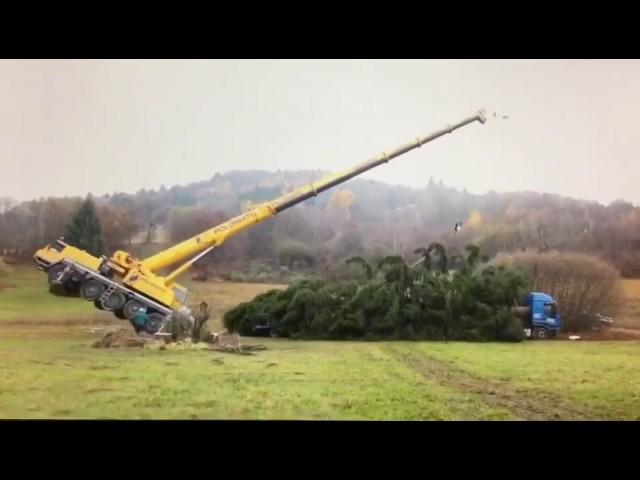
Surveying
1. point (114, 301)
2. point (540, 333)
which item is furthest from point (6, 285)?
point (540, 333)

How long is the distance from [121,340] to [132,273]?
1.21ft

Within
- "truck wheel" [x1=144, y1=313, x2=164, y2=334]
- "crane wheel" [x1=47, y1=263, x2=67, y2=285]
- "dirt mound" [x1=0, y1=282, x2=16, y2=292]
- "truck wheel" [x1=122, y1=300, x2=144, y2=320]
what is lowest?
"truck wheel" [x1=144, y1=313, x2=164, y2=334]

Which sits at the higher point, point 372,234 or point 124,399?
point 372,234

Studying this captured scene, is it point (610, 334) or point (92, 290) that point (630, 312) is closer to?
point (610, 334)

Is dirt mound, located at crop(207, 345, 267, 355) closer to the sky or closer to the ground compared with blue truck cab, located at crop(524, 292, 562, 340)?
closer to the ground

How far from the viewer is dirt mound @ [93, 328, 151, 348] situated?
427cm

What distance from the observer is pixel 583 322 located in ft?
14.6

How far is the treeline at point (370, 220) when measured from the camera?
4359 millimetres

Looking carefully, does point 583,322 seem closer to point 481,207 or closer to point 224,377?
point 481,207

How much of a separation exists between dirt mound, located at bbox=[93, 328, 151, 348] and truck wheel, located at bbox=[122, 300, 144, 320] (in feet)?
0.29

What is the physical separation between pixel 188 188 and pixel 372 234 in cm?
107

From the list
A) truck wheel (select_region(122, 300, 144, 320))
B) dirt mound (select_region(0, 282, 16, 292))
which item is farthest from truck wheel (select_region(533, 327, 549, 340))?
dirt mound (select_region(0, 282, 16, 292))

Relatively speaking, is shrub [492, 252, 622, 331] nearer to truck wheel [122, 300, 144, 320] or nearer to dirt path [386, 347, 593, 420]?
dirt path [386, 347, 593, 420]
